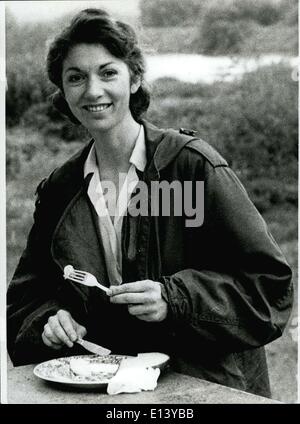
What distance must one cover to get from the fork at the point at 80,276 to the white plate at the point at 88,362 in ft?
0.50

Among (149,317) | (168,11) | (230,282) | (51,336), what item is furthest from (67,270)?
(168,11)

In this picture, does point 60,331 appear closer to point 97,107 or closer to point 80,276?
point 80,276

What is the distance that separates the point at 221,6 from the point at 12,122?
1.95ft

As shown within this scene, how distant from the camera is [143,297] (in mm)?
1479

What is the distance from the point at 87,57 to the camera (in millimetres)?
1671

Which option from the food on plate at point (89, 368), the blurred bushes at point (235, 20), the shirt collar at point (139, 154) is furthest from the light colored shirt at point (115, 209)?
the blurred bushes at point (235, 20)

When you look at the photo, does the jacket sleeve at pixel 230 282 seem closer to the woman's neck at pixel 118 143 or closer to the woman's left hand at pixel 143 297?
the woman's left hand at pixel 143 297

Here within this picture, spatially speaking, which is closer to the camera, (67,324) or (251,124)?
(67,324)

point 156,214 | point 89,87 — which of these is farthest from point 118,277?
point 89,87

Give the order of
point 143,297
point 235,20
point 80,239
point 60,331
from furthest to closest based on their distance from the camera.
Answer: point 235,20 < point 80,239 < point 60,331 < point 143,297

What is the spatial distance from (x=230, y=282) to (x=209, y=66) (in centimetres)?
63

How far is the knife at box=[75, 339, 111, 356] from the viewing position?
1569 mm

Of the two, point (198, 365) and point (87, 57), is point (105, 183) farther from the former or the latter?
point (198, 365)
